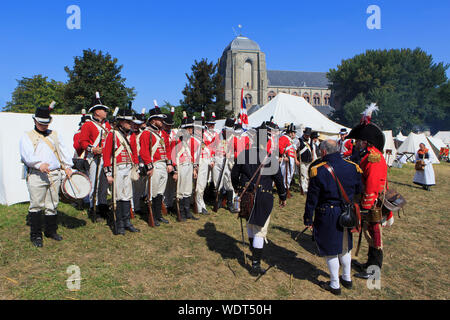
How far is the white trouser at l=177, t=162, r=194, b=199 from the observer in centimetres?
682

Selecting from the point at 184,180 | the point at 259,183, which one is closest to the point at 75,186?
the point at 184,180

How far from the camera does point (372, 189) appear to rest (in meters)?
4.26

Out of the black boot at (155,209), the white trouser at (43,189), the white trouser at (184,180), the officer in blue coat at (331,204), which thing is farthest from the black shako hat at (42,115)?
the officer in blue coat at (331,204)

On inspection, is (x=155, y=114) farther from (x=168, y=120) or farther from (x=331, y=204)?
(x=331, y=204)

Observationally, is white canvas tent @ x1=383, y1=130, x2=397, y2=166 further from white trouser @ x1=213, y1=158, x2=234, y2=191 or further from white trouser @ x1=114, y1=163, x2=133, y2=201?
white trouser @ x1=114, y1=163, x2=133, y2=201

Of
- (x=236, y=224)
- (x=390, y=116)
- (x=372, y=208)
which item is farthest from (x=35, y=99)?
(x=390, y=116)

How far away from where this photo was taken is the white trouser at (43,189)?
4.97 m

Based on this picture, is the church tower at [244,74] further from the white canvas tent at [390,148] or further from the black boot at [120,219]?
the black boot at [120,219]

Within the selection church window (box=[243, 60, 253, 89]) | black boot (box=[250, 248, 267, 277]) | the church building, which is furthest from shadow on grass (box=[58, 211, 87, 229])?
church window (box=[243, 60, 253, 89])

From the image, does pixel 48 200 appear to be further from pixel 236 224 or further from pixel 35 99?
pixel 35 99

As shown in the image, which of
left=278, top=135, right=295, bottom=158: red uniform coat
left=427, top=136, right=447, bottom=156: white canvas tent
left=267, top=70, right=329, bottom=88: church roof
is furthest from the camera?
left=267, top=70, right=329, bottom=88: church roof

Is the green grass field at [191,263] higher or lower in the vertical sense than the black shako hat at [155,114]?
lower

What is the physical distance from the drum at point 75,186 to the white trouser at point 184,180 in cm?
215

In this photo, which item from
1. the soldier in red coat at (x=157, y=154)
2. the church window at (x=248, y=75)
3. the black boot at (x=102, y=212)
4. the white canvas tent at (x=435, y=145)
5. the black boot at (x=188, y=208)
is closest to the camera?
the soldier in red coat at (x=157, y=154)
